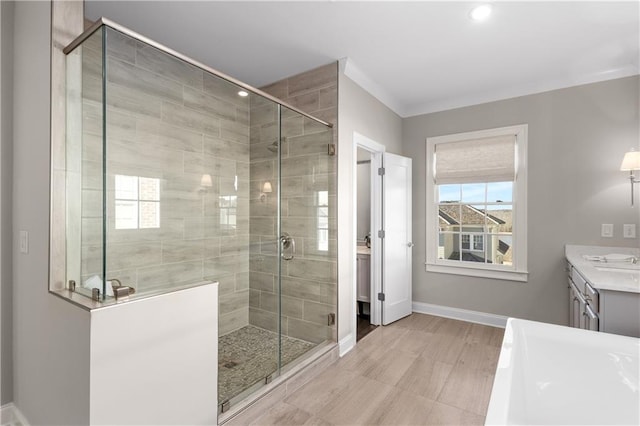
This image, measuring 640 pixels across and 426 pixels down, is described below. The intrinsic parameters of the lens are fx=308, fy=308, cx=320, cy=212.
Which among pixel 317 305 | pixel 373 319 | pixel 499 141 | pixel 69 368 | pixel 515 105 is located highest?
pixel 515 105

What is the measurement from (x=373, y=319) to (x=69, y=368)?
2.83 meters

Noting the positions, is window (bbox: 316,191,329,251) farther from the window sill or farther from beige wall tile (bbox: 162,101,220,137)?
the window sill

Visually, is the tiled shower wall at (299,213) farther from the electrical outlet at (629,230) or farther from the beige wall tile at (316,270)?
the electrical outlet at (629,230)

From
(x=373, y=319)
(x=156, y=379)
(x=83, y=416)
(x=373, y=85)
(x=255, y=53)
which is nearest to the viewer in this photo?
(x=83, y=416)

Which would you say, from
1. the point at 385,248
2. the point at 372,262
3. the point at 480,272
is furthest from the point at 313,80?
the point at 480,272

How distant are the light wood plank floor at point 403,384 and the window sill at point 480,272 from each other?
0.59 m

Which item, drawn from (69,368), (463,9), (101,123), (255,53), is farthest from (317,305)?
(463,9)

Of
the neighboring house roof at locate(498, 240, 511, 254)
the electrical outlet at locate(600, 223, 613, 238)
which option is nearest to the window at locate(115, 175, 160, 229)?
the neighboring house roof at locate(498, 240, 511, 254)

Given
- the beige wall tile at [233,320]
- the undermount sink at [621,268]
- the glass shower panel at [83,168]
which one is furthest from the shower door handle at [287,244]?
the undermount sink at [621,268]

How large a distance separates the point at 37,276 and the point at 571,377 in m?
2.66

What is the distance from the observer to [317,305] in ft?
9.28

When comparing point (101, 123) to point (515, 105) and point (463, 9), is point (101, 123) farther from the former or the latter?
point (515, 105)

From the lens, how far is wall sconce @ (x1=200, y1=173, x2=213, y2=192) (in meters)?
2.40

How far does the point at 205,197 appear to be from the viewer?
239 centimetres
